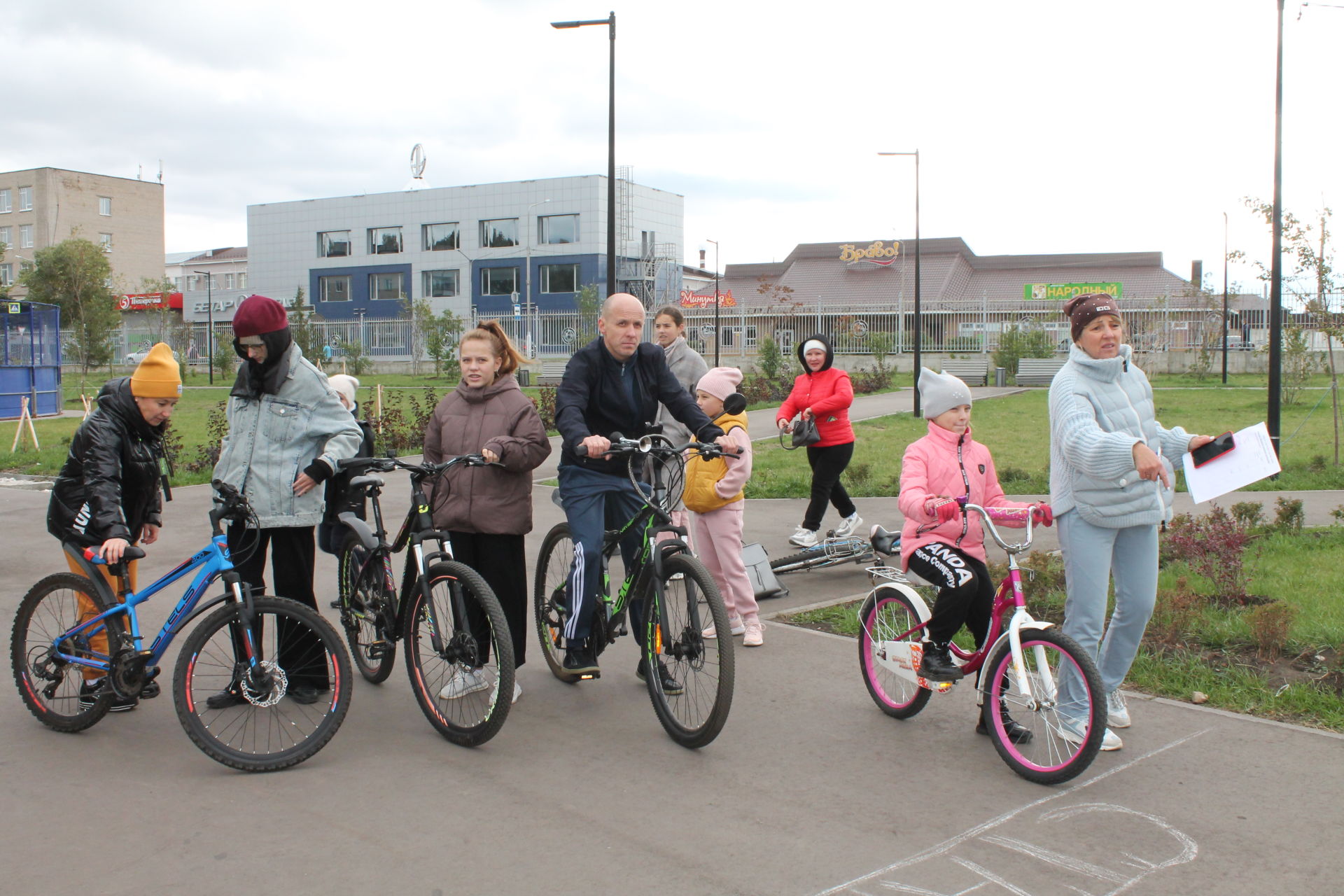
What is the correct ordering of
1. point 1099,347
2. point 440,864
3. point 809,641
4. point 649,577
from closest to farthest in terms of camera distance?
point 440,864 → point 1099,347 → point 649,577 → point 809,641

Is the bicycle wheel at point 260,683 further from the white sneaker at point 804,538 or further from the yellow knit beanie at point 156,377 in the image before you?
the white sneaker at point 804,538

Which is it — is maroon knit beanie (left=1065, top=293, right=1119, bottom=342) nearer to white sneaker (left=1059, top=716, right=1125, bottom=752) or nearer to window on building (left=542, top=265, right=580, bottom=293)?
white sneaker (left=1059, top=716, right=1125, bottom=752)

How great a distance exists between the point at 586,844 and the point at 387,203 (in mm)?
66714

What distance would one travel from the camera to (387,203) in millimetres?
66250

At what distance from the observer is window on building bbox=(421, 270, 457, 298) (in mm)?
65625

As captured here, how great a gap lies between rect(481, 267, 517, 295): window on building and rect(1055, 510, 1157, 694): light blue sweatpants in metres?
60.0

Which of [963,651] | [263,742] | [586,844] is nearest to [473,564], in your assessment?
[263,742]

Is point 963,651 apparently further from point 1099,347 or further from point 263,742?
point 263,742

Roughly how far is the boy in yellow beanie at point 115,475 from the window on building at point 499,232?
59503mm

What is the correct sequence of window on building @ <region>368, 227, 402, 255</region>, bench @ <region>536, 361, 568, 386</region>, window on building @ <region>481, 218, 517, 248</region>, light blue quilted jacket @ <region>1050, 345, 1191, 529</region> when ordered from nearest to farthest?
light blue quilted jacket @ <region>1050, 345, 1191, 529</region>, bench @ <region>536, 361, 568, 386</region>, window on building @ <region>481, 218, 517, 248</region>, window on building @ <region>368, 227, 402, 255</region>

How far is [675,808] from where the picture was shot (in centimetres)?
405

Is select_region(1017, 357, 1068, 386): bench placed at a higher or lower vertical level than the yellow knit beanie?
higher

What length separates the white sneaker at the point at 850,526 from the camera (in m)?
8.71

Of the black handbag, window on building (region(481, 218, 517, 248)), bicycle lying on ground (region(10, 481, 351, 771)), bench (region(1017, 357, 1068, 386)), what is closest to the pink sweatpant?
the black handbag
